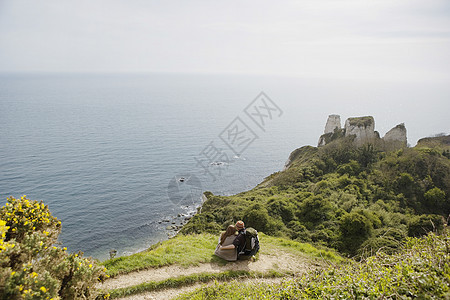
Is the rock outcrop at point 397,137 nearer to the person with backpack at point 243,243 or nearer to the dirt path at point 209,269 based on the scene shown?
the dirt path at point 209,269

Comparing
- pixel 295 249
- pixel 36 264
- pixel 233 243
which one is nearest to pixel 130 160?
pixel 295 249

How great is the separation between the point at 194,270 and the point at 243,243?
2.69 m

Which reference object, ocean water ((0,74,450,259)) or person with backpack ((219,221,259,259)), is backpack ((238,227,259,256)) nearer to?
person with backpack ((219,221,259,259))

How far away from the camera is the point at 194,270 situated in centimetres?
1191

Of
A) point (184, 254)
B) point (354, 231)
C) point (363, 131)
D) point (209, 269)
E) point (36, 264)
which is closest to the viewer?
point (36, 264)

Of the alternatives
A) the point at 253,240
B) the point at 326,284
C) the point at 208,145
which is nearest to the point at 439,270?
the point at 326,284


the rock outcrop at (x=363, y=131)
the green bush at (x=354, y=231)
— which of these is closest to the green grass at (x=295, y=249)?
the green bush at (x=354, y=231)

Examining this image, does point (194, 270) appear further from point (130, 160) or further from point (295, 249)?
point (130, 160)

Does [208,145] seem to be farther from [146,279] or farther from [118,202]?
[146,279]

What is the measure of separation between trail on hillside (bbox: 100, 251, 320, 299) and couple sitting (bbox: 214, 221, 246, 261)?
412mm

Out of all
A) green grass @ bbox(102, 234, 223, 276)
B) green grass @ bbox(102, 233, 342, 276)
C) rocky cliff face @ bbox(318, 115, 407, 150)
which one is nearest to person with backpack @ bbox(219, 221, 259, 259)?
green grass @ bbox(102, 233, 342, 276)

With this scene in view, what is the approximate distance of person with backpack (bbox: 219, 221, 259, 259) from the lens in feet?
42.0

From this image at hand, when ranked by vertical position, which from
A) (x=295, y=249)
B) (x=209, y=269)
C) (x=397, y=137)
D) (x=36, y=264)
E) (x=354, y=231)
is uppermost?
(x=397, y=137)

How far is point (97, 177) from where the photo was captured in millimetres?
55062
